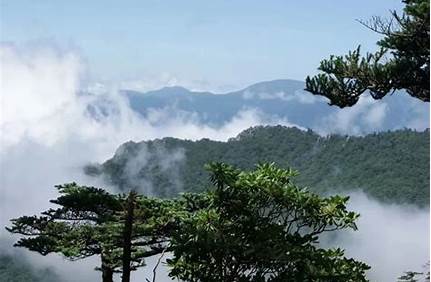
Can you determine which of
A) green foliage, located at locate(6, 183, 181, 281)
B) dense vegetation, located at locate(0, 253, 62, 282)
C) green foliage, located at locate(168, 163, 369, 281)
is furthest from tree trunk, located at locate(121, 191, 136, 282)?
dense vegetation, located at locate(0, 253, 62, 282)

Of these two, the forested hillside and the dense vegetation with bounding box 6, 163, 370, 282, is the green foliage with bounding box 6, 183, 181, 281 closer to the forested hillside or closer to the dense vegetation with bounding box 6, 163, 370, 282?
the dense vegetation with bounding box 6, 163, 370, 282

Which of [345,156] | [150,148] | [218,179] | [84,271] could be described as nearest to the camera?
[218,179]

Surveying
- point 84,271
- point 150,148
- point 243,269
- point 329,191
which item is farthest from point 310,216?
point 150,148

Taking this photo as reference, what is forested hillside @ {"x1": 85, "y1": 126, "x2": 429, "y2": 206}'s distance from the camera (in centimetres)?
9750

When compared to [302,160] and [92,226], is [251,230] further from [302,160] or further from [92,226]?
[302,160]

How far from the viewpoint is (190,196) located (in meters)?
10.1

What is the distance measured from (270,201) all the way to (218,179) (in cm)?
74

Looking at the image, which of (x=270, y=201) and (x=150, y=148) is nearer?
(x=270, y=201)

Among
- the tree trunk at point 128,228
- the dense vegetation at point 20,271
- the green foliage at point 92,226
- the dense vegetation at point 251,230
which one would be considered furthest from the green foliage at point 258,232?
the dense vegetation at point 20,271

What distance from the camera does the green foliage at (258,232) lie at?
7.78 metres

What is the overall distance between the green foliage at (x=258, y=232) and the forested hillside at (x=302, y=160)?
80833mm

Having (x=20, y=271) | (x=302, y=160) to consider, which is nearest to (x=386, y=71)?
(x=20, y=271)

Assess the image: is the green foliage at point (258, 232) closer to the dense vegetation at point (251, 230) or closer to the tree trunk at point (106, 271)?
the dense vegetation at point (251, 230)

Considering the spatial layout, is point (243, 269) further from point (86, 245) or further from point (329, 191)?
point (329, 191)
